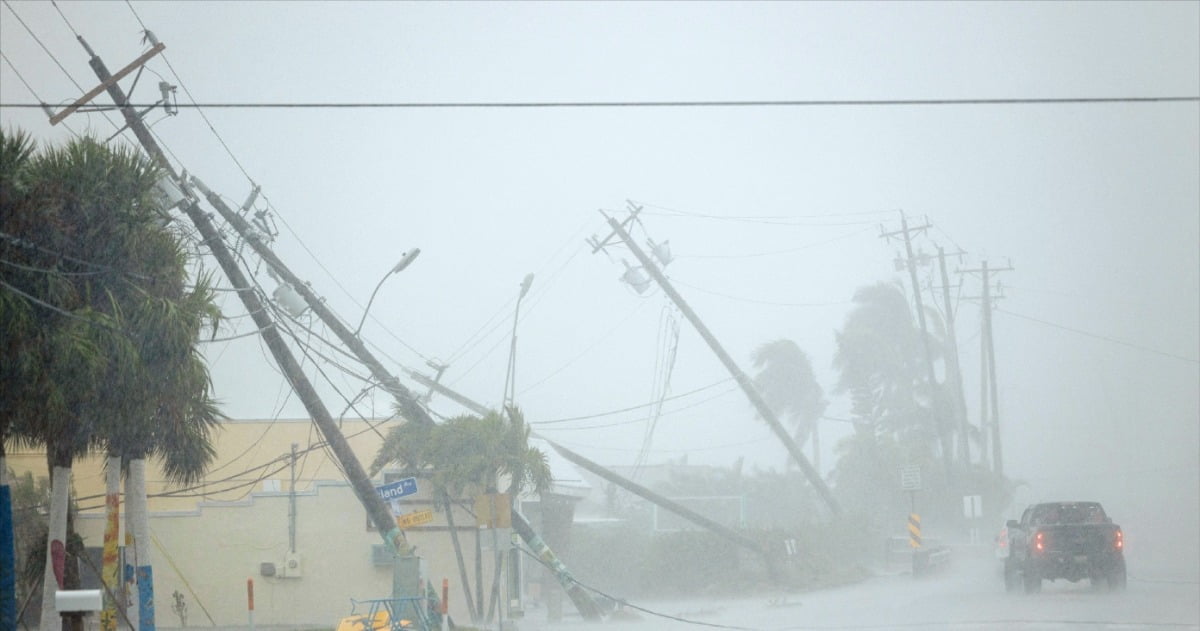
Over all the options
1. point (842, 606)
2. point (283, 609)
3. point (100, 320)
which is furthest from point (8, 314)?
point (842, 606)

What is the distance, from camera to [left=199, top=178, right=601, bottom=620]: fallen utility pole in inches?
989

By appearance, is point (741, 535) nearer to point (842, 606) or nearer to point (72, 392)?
point (842, 606)

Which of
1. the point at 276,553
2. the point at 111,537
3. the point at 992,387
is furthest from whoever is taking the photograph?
the point at 992,387

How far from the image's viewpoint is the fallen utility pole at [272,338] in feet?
76.9

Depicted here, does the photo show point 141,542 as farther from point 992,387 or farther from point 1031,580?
point 992,387

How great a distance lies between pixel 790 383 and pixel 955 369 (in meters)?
24.9

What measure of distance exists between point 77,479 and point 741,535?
69.8 ft

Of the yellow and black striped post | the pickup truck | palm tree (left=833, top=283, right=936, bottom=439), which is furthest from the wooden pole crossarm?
palm tree (left=833, top=283, right=936, bottom=439)

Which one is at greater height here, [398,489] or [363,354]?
[363,354]

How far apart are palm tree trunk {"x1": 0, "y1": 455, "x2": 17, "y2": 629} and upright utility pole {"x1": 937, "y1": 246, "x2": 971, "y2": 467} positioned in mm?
46809

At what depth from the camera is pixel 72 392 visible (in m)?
16.8

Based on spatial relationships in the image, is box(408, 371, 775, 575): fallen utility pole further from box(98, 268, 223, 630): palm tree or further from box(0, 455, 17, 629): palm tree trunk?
box(0, 455, 17, 629): palm tree trunk

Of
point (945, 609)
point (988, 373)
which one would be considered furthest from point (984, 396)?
point (945, 609)

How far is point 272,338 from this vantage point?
969 inches
